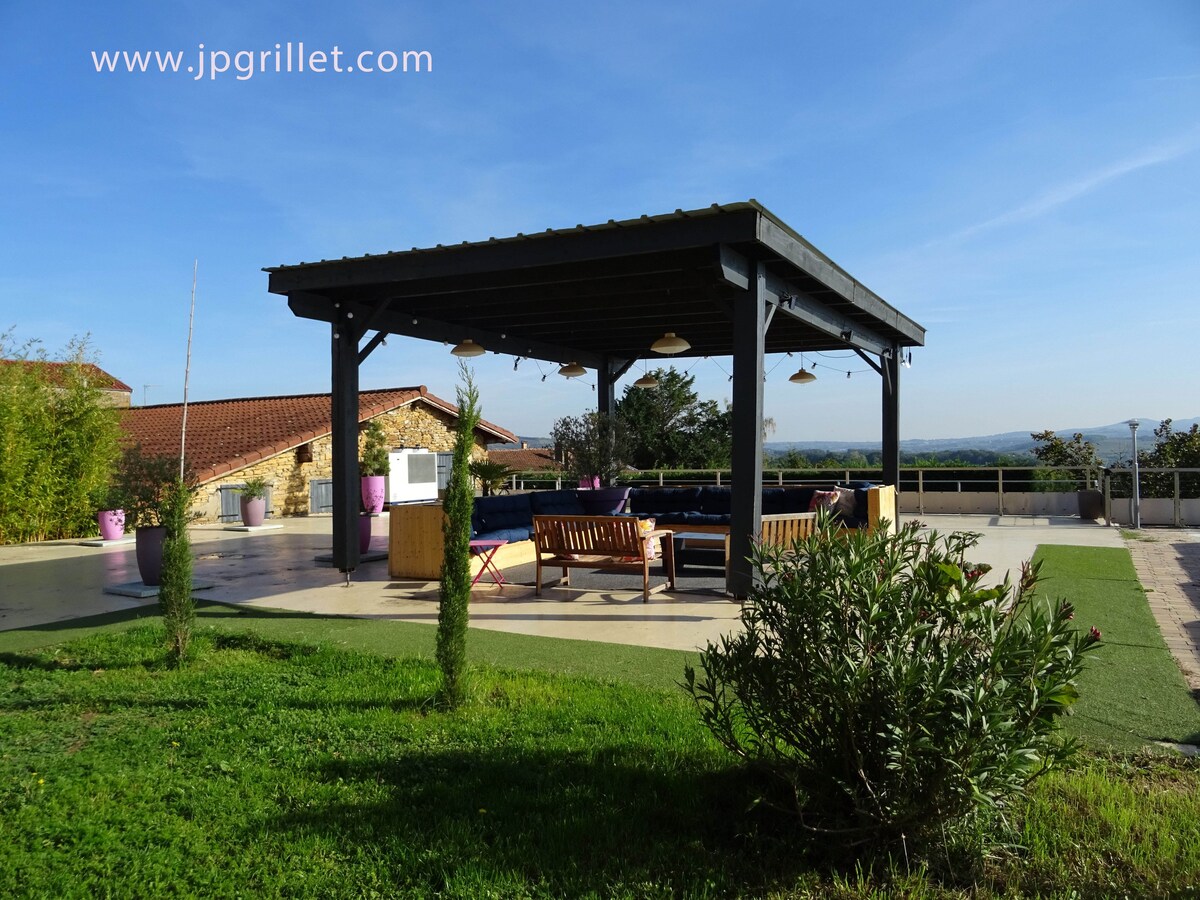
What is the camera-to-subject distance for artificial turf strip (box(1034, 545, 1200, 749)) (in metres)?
3.57

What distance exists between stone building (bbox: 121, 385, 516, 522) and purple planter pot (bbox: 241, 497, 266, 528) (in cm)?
194

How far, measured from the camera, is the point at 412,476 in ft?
71.3

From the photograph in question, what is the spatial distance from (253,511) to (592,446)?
24.0 feet

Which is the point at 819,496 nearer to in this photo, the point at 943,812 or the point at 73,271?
the point at 943,812

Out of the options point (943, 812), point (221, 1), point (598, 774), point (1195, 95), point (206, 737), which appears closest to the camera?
point (943, 812)

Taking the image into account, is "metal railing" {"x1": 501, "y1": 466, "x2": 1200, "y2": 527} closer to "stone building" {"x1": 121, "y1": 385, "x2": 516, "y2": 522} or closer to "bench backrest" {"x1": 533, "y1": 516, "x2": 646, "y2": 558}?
"stone building" {"x1": 121, "y1": 385, "x2": 516, "y2": 522}

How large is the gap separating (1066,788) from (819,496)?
6.69m

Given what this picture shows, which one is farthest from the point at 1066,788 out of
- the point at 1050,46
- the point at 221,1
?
the point at 221,1

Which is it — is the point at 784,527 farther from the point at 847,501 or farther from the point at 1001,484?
the point at 1001,484

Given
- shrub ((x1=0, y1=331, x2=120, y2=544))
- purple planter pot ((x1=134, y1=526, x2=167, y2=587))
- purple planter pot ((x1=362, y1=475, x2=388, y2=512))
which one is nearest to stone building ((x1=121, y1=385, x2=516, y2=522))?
purple planter pot ((x1=362, y1=475, x2=388, y2=512))

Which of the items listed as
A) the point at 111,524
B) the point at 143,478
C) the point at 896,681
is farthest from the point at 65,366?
the point at 896,681

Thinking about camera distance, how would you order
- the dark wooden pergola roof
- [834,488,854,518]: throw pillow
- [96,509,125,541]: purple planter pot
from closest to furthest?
the dark wooden pergola roof
[834,488,854,518]: throw pillow
[96,509,125,541]: purple planter pot

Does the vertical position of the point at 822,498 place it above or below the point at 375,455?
below

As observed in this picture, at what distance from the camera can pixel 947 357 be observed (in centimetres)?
1298
